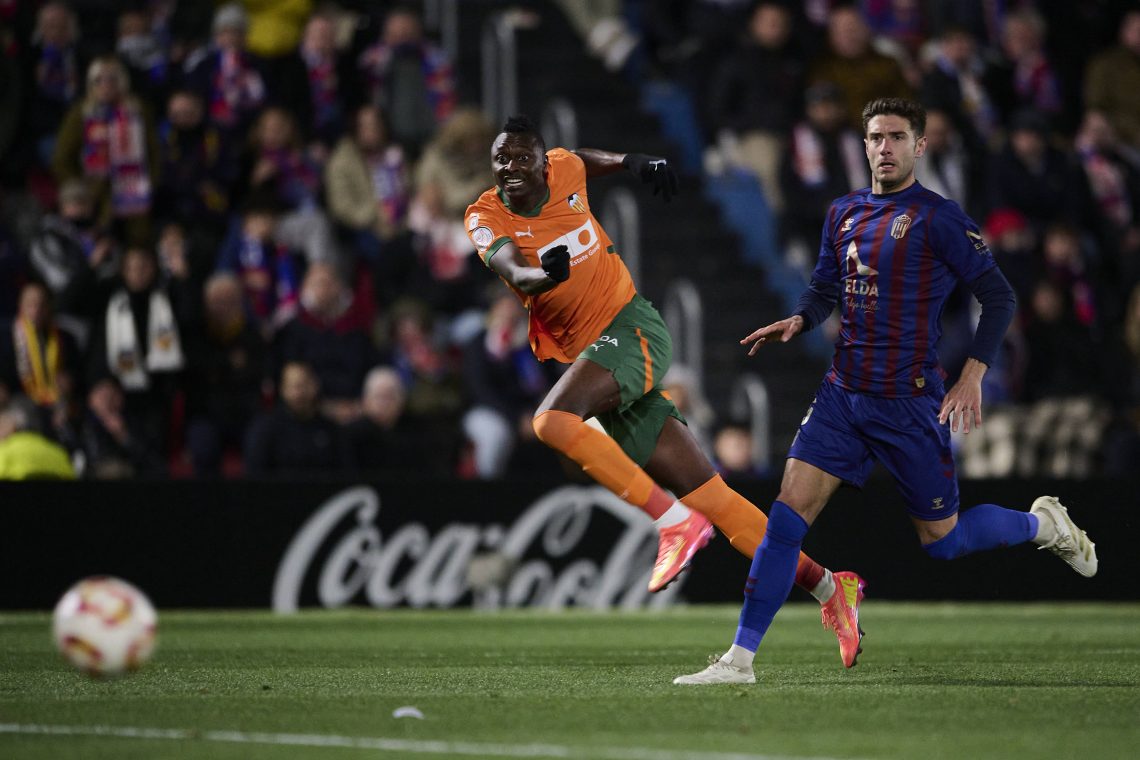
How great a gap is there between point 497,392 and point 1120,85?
7.37m

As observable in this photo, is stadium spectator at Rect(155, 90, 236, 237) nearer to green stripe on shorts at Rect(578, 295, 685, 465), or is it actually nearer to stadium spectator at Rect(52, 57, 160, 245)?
stadium spectator at Rect(52, 57, 160, 245)

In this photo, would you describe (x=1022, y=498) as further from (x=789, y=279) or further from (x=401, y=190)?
(x=401, y=190)

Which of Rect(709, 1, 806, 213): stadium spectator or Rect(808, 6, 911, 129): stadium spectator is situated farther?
Rect(709, 1, 806, 213): stadium spectator

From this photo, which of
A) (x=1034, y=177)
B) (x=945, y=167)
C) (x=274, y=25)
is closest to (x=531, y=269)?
(x=274, y=25)

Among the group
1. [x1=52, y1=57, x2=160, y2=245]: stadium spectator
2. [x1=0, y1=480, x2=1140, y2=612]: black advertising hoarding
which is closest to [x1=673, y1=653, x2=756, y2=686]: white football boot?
[x1=0, y1=480, x2=1140, y2=612]: black advertising hoarding

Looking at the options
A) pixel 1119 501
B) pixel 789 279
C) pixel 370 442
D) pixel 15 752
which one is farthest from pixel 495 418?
pixel 15 752

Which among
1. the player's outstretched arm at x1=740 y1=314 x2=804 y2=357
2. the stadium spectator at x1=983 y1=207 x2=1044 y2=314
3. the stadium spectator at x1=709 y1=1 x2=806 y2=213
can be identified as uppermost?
the stadium spectator at x1=709 y1=1 x2=806 y2=213

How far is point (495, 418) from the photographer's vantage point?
1367 centimetres

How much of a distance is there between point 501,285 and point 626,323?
21.0 feet

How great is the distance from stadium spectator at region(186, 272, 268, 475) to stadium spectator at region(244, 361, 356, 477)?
1.17 feet

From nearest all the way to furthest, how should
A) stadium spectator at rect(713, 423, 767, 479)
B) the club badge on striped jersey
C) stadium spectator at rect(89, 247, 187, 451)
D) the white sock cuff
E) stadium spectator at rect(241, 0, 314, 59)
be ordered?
the club badge on striped jersey < the white sock cuff < stadium spectator at rect(89, 247, 187, 451) < stadium spectator at rect(713, 423, 767, 479) < stadium spectator at rect(241, 0, 314, 59)

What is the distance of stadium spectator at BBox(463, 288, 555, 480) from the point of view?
1367 cm

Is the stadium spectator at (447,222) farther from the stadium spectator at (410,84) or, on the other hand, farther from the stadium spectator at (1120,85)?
the stadium spectator at (1120,85)

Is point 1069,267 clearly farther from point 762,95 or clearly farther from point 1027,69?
point 762,95
